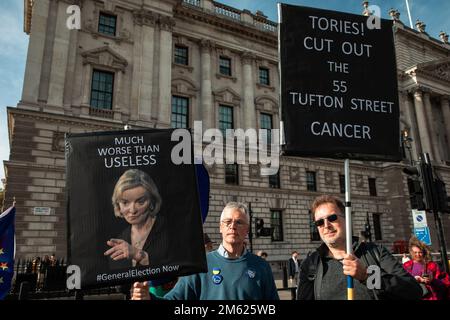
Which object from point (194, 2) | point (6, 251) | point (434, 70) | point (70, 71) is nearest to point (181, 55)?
point (194, 2)

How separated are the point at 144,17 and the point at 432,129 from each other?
30856 millimetres

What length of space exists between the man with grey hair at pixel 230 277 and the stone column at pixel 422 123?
119ft

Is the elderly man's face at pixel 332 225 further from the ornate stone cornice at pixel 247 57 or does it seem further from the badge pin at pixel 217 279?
the ornate stone cornice at pixel 247 57

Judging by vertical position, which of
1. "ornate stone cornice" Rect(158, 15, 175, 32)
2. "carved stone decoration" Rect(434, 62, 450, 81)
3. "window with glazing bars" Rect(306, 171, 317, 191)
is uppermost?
"carved stone decoration" Rect(434, 62, 450, 81)

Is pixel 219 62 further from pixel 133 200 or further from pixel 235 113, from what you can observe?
pixel 133 200

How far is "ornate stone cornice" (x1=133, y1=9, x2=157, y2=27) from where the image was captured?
2266 cm

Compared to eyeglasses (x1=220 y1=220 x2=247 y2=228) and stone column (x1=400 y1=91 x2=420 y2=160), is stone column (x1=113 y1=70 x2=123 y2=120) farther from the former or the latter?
stone column (x1=400 y1=91 x2=420 y2=160)

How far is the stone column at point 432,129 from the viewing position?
33494 mm

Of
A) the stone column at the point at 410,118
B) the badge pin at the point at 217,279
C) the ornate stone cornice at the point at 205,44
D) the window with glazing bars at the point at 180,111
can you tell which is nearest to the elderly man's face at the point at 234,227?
the badge pin at the point at 217,279

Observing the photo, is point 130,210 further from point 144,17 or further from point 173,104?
point 144,17

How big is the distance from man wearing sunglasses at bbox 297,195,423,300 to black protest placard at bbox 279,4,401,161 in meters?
0.59

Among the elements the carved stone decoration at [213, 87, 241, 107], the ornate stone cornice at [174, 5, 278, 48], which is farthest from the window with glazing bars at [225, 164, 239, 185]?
the ornate stone cornice at [174, 5, 278, 48]

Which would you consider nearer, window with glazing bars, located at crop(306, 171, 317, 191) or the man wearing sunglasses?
the man wearing sunglasses
